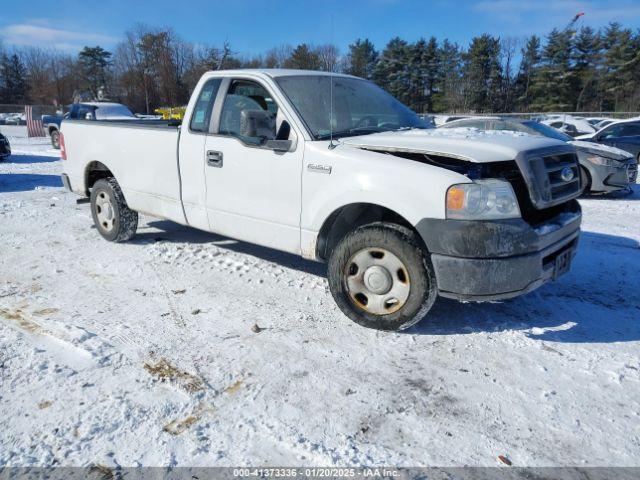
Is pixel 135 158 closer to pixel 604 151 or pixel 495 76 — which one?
pixel 604 151

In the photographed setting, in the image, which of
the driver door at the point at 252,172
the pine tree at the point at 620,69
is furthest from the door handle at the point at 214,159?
the pine tree at the point at 620,69

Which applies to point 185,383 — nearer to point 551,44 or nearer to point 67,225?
point 67,225

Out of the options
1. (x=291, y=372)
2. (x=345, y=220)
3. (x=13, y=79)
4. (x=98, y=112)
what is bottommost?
(x=291, y=372)

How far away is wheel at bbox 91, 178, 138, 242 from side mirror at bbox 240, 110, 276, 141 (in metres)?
2.49

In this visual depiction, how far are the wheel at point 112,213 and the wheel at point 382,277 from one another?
3.18 meters

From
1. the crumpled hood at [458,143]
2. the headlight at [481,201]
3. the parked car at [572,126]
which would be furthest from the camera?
the parked car at [572,126]

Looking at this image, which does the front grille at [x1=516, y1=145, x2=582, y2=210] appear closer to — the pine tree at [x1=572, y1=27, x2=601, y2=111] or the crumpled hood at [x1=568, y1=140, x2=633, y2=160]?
the crumpled hood at [x1=568, y1=140, x2=633, y2=160]

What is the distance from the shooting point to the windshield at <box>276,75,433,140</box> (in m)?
4.11

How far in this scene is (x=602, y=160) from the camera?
9.13m

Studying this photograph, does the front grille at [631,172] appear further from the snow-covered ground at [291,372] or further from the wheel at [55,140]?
the wheel at [55,140]

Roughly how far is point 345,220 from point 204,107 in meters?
1.95

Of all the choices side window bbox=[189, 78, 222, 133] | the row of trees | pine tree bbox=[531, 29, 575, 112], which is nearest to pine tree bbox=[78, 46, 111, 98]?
the row of trees

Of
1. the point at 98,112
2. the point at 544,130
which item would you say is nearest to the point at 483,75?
the point at 98,112

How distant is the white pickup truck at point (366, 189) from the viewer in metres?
3.21
